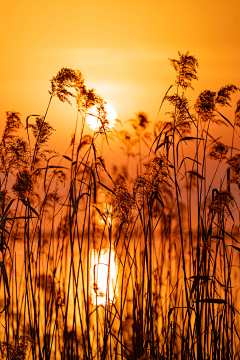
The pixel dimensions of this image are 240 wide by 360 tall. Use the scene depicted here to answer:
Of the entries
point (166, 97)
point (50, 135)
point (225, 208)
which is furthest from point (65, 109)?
point (225, 208)

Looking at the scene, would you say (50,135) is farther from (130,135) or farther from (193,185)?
(193,185)

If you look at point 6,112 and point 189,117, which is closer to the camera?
point 189,117

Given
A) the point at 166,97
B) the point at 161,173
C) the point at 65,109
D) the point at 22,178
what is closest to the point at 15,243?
the point at 22,178

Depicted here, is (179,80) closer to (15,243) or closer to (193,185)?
(193,185)

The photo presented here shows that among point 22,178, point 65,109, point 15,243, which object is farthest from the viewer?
point 65,109

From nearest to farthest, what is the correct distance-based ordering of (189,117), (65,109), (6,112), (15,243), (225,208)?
(189,117) < (225,208) < (6,112) < (15,243) < (65,109)

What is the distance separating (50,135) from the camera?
1941mm

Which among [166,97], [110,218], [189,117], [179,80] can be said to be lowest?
[110,218]

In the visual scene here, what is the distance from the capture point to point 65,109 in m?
2.75

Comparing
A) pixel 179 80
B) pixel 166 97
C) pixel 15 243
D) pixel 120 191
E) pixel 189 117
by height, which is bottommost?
pixel 15 243

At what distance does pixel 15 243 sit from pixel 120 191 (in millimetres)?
1180

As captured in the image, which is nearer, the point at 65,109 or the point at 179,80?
the point at 179,80

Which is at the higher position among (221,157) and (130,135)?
(130,135)

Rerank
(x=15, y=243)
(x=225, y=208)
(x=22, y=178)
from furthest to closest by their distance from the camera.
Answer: (x=15, y=243) → (x=225, y=208) → (x=22, y=178)
